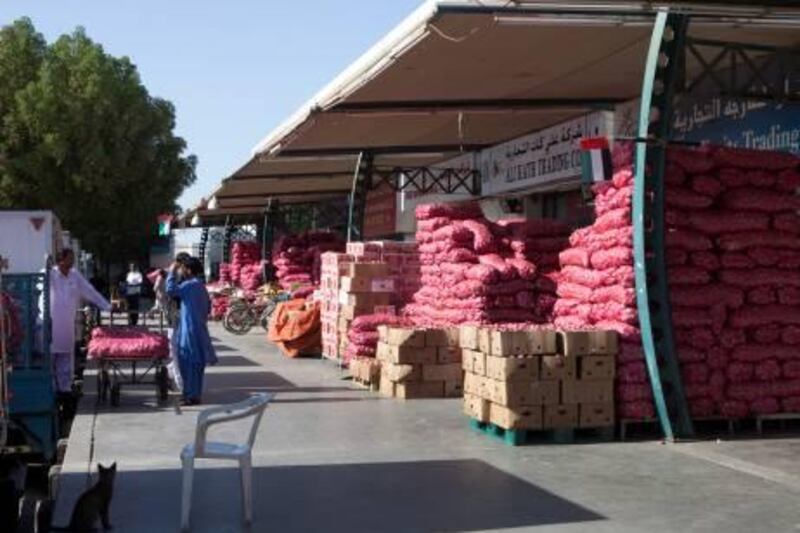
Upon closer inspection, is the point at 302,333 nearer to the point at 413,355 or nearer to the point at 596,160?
the point at 413,355

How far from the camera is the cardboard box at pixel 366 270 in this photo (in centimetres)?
1792

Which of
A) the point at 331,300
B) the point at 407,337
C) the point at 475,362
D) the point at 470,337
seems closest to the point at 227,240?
the point at 331,300

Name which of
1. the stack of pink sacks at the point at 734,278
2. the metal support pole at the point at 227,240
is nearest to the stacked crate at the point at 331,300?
the stack of pink sacks at the point at 734,278

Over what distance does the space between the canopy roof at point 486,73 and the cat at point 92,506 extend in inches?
203

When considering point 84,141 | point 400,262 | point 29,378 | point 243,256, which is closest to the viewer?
point 29,378

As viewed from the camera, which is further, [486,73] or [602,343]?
[486,73]

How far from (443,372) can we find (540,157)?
6775 millimetres

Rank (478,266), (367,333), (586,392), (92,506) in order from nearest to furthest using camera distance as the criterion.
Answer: (92,506), (586,392), (478,266), (367,333)

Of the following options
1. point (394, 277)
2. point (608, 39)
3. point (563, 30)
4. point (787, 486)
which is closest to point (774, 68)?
point (608, 39)

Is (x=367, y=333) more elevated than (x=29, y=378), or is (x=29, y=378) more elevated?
(x=367, y=333)

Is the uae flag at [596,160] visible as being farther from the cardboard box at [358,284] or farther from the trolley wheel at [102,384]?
the cardboard box at [358,284]

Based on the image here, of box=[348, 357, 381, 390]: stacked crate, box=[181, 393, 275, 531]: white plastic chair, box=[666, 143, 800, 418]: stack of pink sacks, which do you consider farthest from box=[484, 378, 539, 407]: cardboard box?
box=[348, 357, 381, 390]: stacked crate

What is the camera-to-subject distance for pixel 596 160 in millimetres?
11008

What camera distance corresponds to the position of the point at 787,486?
867cm
